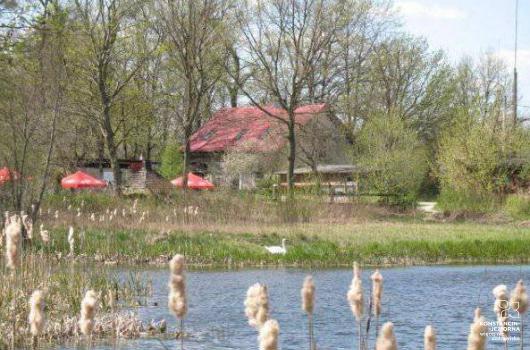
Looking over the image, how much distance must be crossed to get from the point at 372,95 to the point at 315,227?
105 feet

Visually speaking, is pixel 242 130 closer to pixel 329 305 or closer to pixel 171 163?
pixel 171 163

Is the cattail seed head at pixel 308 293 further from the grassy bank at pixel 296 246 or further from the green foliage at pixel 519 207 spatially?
the green foliage at pixel 519 207

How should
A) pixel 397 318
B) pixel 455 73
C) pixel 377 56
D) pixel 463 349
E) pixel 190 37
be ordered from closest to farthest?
pixel 463 349
pixel 397 318
pixel 190 37
pixel 377 56
pixel 455 73

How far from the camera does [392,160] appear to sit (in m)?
48.9

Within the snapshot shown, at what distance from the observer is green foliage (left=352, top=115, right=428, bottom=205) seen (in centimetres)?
4825

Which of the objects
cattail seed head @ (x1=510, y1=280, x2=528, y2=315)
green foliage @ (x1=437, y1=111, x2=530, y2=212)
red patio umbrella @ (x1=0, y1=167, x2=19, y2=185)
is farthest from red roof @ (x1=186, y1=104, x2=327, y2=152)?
cattail seed head @ (x1=510, y1=280, x2=528, y2=315)

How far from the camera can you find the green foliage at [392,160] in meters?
48.2

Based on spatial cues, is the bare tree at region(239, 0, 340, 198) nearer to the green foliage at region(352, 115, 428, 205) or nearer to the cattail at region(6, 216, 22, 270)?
the green foliage at region(352, 115, 428, 205)

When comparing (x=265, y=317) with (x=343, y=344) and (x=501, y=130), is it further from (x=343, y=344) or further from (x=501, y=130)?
(x=501, y=130)

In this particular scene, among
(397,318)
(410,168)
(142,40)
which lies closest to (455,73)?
(410,168)

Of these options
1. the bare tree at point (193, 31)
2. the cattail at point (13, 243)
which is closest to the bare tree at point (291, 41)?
the bare tree at point (193, 31)

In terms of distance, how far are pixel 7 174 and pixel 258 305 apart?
792 inches

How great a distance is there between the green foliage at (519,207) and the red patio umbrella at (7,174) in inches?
880

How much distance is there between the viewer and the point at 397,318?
1516 cm
